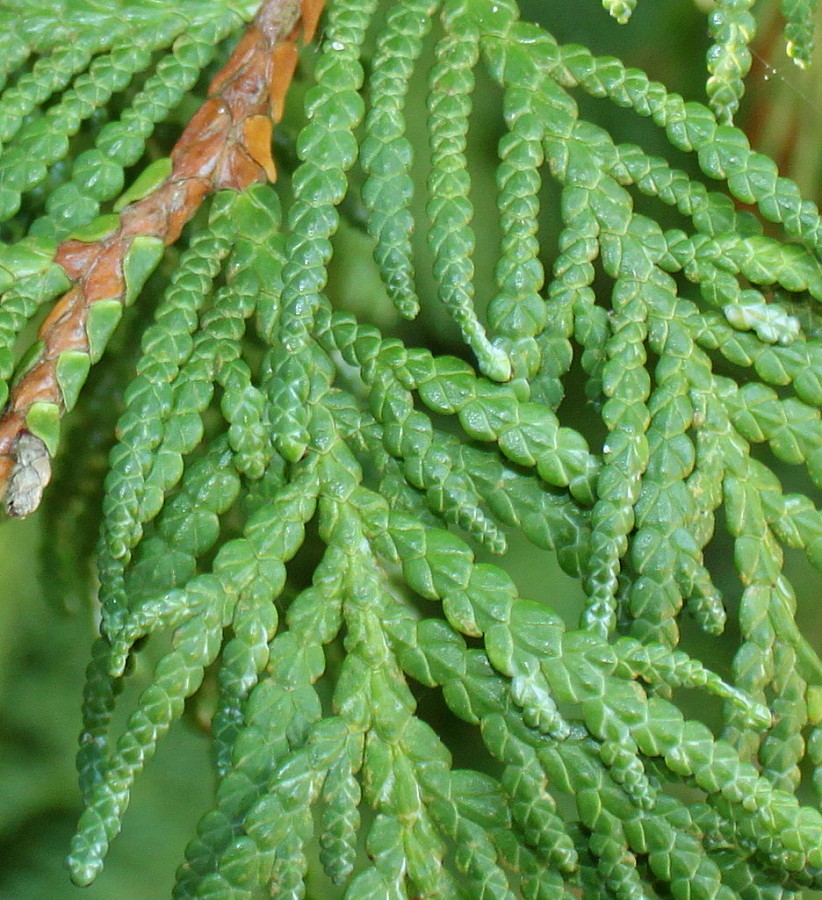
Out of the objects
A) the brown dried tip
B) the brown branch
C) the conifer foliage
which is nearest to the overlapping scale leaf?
the conifer foliage

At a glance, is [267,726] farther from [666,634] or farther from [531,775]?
[666,634]

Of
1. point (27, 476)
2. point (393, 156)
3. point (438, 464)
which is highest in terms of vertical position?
point (393, 156)

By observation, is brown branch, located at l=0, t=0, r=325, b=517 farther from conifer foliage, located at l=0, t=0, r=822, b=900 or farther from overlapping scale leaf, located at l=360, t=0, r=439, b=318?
overlapping scale leaf, located at l=360, t=0, r=439, b=318

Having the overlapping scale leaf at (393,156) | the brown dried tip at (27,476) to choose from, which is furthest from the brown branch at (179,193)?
the overlapping scale leaf at (393,156)

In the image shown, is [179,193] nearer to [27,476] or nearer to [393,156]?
[393,156]

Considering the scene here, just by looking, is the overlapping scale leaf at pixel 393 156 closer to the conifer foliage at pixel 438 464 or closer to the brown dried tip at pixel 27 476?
the conifer foliage at pixel 438 464

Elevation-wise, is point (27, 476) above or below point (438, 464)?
below

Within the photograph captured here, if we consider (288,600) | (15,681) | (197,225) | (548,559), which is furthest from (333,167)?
(15,681)

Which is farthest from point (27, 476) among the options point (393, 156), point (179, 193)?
point (393, 156)
